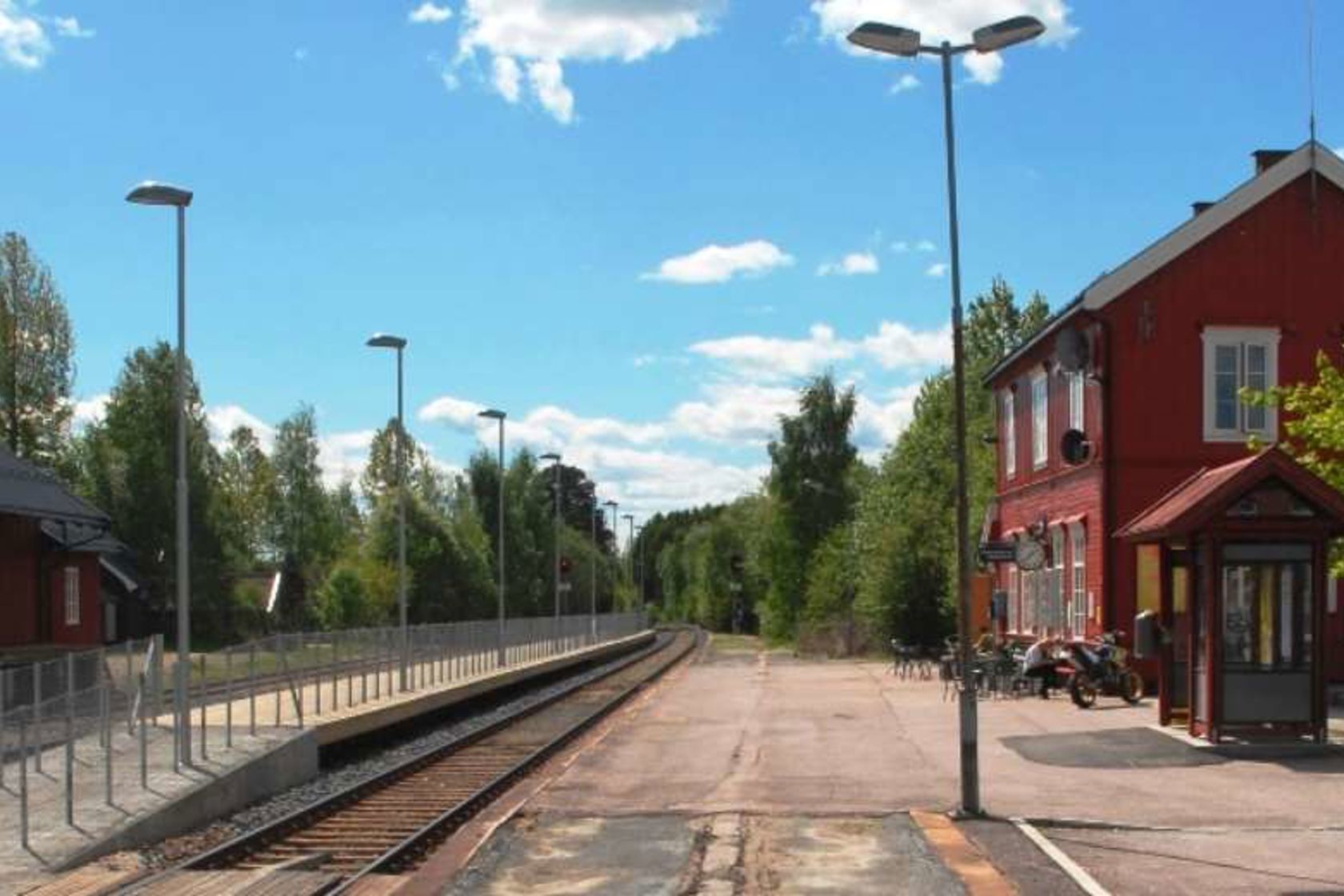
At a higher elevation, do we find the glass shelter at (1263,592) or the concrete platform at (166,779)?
the glass shelter at (1263,592)

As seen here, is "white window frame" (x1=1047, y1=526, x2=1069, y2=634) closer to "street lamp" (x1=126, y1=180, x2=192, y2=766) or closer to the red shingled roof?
the red shingled roof

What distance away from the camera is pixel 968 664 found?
14234 millimetres

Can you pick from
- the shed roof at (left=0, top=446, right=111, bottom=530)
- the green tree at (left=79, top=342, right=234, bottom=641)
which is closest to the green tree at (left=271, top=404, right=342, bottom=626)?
the green tree at (left=79, top=342, right=234, bottom=641)

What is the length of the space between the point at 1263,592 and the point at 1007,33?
773 centimetres

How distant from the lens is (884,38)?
1343 cm

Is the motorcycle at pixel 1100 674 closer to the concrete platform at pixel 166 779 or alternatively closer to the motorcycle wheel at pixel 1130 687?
the motorcycle wheel at pixel 1130 687

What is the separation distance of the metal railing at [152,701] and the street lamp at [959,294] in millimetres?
7400

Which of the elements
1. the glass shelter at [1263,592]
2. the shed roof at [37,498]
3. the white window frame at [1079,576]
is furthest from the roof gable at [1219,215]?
the shed roof at [37,498]

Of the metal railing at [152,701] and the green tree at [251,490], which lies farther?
the green tree at [251,490]

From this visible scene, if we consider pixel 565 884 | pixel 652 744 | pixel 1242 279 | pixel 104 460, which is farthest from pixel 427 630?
pixel 104 460

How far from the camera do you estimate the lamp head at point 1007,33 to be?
13.6 m

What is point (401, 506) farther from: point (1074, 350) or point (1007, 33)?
point (1007, 33)

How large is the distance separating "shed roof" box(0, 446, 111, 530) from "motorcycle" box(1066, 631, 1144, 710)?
23630 mm

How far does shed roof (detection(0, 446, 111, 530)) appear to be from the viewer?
1505 inches
